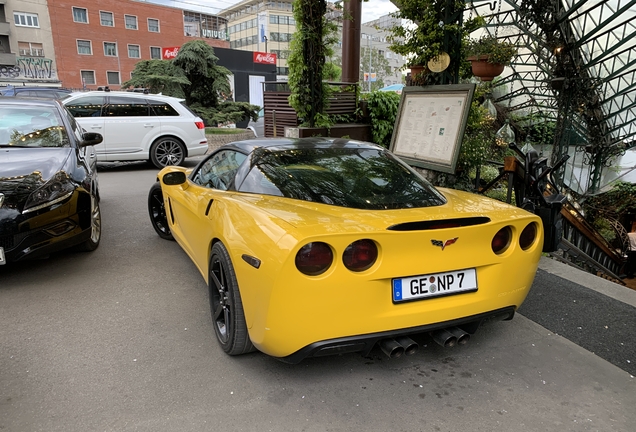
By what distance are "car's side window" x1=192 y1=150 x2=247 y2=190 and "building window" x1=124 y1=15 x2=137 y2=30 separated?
197ft

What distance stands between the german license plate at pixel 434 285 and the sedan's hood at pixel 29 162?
132 inches

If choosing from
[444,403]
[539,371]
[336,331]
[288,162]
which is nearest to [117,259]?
[288,162]

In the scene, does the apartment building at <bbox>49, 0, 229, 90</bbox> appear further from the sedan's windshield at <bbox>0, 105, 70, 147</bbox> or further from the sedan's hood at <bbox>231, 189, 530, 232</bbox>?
the sedan's hood at <bbox>231, 189, 530, 232</bbox>

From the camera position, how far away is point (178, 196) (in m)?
4.11

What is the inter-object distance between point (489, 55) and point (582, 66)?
7759 mm

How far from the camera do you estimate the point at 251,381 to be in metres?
2.61

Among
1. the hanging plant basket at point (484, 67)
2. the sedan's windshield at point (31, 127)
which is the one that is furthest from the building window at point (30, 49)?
the hanging plant basket at point (484, 67)

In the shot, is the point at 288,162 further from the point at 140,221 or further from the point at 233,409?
the point at 140,221

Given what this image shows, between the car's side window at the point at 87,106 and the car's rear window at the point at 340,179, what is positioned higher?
the car's side window at the point at 87,106

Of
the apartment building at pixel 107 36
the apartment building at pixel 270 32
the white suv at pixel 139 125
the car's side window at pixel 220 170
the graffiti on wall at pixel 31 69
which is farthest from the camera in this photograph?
the apartment building at pixel 270 32

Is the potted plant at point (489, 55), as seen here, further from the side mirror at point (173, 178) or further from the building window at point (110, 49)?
the building window at point (110, 49)

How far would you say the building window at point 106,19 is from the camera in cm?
5272

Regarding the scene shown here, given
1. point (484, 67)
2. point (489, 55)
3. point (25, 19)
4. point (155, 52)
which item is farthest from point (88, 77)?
point (489, 55)

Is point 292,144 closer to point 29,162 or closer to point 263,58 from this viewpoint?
point 29,162
